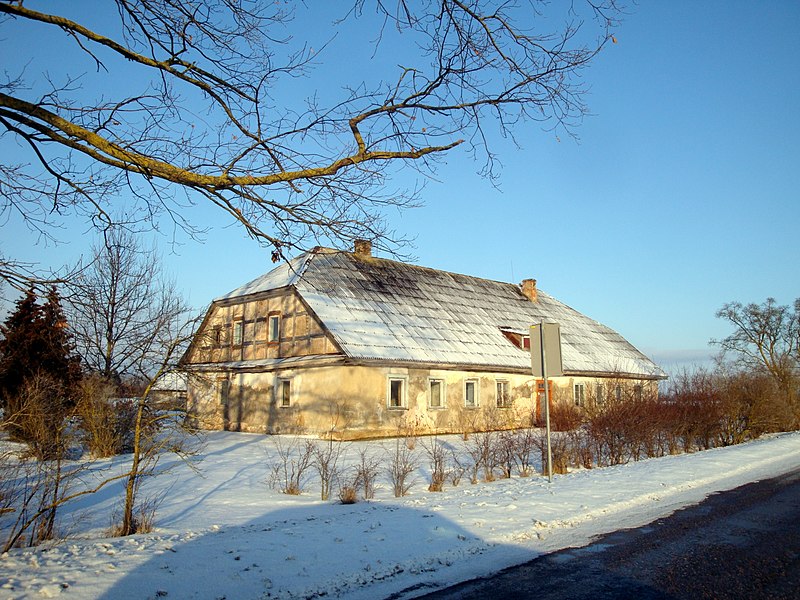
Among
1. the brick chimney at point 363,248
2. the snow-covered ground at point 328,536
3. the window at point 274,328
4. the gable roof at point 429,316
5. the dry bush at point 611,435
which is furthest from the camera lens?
the window at point 274,328

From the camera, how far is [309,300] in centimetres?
2427

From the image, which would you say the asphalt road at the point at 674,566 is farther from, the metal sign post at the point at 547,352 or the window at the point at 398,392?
the window at the point at 398,392

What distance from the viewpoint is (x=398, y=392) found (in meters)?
24.4

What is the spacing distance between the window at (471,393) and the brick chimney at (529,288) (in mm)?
12802

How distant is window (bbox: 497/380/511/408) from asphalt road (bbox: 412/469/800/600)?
1973 cm

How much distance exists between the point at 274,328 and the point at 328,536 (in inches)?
776

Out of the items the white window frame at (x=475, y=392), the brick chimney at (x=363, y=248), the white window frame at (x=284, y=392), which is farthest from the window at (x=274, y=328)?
the brick chimney at (x=363, y=248)

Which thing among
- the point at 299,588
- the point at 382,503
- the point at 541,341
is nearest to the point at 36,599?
the point at 299,588

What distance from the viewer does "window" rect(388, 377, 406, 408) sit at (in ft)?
79.0

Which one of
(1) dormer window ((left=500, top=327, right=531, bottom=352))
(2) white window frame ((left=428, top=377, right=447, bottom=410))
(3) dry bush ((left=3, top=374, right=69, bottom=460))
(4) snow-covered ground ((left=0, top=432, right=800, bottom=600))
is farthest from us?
(1) dormer window ((left=500, top=327, right=531, bottom=352))

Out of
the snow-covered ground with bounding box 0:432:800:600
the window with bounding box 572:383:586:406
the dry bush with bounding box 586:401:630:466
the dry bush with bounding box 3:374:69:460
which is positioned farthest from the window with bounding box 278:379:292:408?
the window with bounding box 572:383:586:406

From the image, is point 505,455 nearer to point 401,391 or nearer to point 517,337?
point 401,391

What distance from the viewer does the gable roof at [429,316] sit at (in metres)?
24.4

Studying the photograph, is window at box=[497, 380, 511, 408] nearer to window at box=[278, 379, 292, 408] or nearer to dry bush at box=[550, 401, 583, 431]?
dry bush at box=[550, 401, 583, 431]
